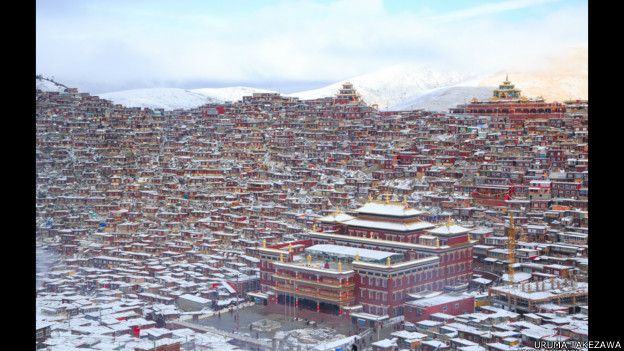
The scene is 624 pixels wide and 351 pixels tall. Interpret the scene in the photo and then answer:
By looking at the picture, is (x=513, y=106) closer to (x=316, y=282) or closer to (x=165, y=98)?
(x=316, y=282)

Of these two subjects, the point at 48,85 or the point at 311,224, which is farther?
the point at 48,85

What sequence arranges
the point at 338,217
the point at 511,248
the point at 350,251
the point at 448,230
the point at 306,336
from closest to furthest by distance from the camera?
1. the point at 306,336
2. the point at 350,251
3. the point at 448,230
4. the point at 511,248
5. the point at 338,217

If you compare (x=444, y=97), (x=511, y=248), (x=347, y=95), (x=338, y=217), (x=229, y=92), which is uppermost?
(x=229, y=92)

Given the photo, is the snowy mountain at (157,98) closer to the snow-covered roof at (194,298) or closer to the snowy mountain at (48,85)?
the snowy mountain at (48,85)

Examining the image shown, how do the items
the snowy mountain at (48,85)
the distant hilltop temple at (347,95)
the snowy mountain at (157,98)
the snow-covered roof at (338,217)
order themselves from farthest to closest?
the snowy mountain at (157,98) → the distant hilltop temple at (347,95) → the snowy mountain at (48,85) → the snow-covered roof at (338,217)

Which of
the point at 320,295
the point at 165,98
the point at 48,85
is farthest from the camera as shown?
the point at 165,98

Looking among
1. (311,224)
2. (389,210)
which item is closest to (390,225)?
(389,210)

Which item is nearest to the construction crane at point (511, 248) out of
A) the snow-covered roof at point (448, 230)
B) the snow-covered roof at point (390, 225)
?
the snow-covered roof at point (448, 230)
